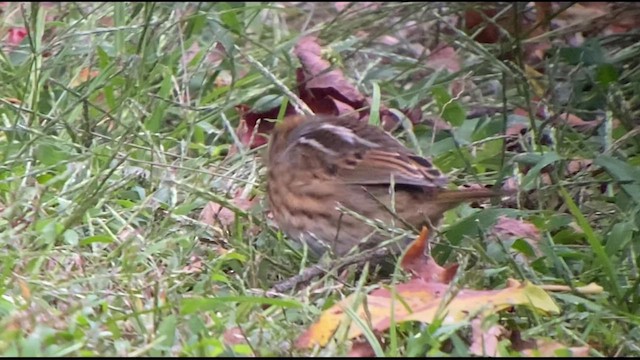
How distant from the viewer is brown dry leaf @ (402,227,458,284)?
3.15m

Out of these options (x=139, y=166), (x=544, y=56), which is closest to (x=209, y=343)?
(x=139, y=166)

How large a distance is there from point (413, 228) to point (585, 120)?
142cm

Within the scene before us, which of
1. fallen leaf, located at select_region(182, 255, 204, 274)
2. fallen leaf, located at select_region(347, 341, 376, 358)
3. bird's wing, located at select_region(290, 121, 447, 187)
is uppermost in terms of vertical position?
bird's wing, located at select_region(290, 121, 447, 187)

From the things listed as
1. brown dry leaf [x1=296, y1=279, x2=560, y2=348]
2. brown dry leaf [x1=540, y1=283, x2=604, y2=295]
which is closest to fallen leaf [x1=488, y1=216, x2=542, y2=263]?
brown dry leaf [x1=540, y1=283, x2=604, y2=295]

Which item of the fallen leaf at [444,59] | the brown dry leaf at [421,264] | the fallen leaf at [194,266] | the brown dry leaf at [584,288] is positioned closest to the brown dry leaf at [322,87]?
the fallen leaf at [444,59]

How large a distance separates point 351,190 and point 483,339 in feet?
2.92

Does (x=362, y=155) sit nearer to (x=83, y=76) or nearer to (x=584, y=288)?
(x=584, y=288)

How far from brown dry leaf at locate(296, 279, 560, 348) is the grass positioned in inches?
2.0

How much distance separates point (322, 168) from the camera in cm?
366

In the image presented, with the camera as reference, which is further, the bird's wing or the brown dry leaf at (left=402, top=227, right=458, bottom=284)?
the bird's wing

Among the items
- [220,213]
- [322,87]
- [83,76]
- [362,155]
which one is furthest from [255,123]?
[362,155]

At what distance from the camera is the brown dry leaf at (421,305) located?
111 inches

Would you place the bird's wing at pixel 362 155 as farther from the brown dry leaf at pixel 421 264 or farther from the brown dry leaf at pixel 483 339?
the brown dry leaf at pixel 483 339

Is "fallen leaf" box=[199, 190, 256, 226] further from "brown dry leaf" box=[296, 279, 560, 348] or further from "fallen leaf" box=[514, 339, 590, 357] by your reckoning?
"fallen leaf" box=[514, 339, 590, 357]
